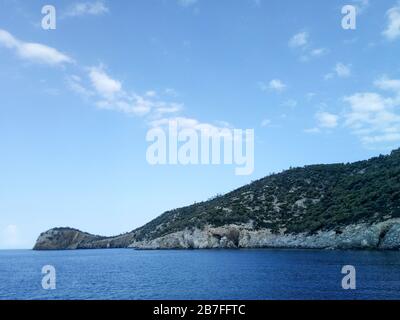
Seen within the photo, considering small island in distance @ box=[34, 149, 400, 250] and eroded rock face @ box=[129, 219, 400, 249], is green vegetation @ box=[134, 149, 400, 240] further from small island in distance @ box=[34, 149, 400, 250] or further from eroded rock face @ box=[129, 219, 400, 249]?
eroded rock face @ box=[129, 219, 400, 249]

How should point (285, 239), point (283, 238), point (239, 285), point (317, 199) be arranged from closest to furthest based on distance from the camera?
point (239, 285)
point (285, 239)
point (283, 238)
point (317, 199)

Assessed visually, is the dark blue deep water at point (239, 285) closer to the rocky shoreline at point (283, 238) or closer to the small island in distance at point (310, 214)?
the rocky shoreline at point (283, 238)

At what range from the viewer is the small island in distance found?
112375mm

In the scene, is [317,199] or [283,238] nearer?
[283,238]

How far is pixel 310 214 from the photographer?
141m

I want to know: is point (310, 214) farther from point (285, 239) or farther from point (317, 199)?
point (317, 199)

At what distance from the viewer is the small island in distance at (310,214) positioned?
369 ft

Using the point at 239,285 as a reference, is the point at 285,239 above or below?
below

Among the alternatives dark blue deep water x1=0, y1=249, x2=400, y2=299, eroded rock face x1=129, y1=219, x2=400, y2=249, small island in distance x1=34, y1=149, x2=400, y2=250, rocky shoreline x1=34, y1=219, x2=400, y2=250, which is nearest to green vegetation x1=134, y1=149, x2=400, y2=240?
small island in distance x1=34, y1=149, x2=400, y2=250

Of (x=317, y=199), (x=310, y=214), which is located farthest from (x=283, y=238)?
(x=317, y=199)
